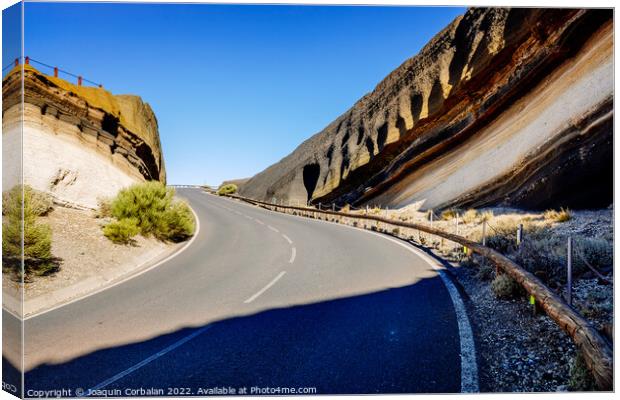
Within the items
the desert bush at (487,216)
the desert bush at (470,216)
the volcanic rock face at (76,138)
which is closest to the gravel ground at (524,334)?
the desert bush at (487,216)

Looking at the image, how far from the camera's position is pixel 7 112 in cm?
400

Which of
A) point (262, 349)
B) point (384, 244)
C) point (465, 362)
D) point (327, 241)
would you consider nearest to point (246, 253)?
point (327, 241)

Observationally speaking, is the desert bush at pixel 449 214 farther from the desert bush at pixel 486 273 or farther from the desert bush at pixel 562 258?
the desert bush at pixel 562 258

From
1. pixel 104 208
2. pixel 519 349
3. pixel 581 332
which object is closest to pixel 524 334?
pixel 519 349

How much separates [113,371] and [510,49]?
20001 mm

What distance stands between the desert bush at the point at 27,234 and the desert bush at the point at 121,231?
10.0ft

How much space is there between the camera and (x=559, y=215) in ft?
31.7

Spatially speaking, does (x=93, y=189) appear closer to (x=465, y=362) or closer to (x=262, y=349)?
(x=262, y=349)

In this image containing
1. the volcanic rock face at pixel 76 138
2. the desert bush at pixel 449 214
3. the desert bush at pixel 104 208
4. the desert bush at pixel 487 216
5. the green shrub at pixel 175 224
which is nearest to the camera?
the volcanic rock face at pixel 76 138

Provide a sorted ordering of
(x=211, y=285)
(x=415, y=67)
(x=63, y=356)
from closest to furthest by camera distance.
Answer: (x=63, y=356) → (x=211, y=285) → (x=415, y=67)

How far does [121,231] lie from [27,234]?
5.14m

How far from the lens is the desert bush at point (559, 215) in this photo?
9.38m

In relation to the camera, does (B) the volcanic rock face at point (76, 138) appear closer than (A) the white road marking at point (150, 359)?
No

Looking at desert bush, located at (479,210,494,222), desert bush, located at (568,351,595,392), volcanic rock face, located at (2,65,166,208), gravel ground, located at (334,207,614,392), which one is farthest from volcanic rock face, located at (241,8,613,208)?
volcanic rock face, located at (2,65,166,208)
